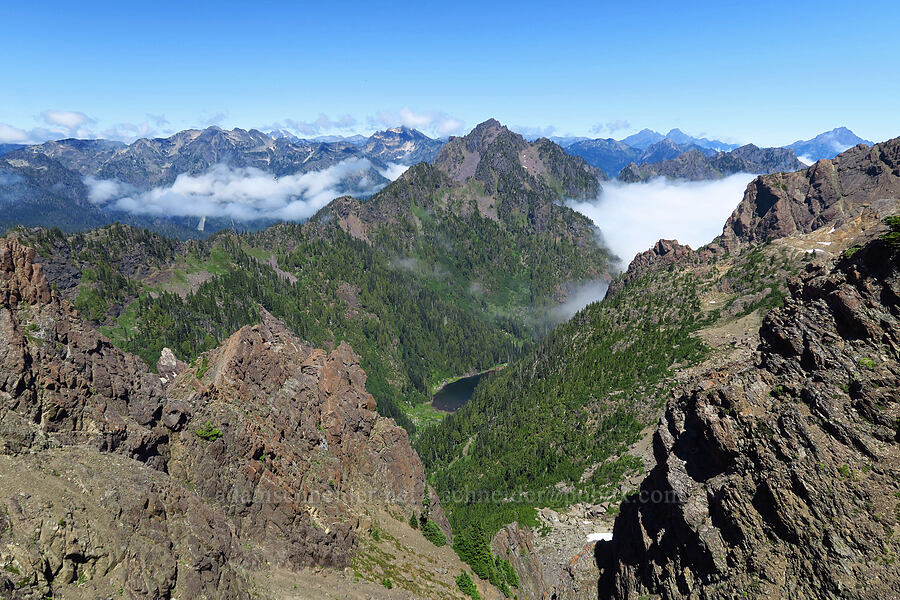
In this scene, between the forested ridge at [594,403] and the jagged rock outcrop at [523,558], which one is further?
the forested ridge at [594,403]

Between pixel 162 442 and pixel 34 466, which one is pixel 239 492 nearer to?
pixel 162 442

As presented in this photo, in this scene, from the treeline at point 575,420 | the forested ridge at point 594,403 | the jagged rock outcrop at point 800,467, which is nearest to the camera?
the jagged rock outcrop at point 800,467

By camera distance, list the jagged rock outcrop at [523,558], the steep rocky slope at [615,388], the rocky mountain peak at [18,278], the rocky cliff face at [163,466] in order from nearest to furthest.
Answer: the rocky cliff face at [163,466]
the rocky mountain peak at [18,278]
the jagged rock outcrop at [523,558]
the steep rocky slope at [615,388]

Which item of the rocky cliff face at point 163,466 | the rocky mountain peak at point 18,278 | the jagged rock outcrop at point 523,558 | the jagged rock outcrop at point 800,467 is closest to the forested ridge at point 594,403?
the jagged rock outcrop at point 523,558

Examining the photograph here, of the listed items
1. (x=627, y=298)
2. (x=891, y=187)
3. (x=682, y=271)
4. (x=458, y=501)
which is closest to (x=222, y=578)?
(x=458, y=501)

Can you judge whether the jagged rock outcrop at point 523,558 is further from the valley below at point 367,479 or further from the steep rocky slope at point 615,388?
the steep rocky slope at point 615,388

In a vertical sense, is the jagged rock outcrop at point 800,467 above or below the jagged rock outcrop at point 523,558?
above
